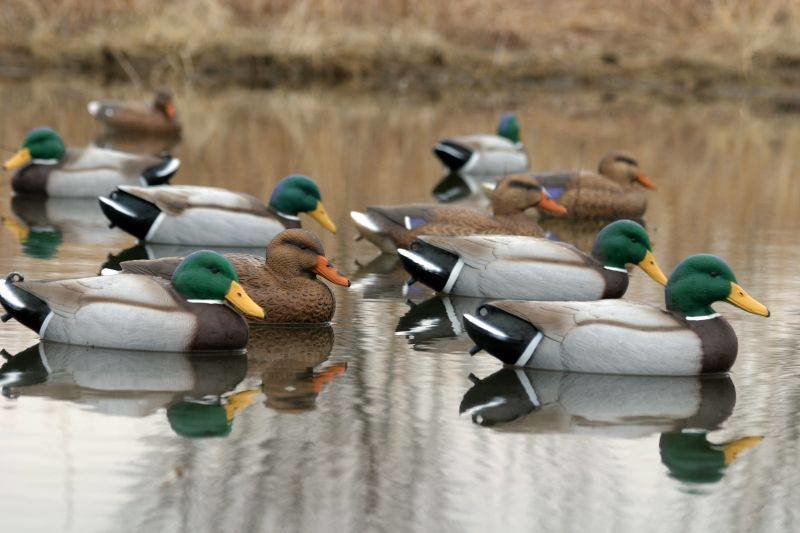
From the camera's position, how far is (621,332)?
27.1 ft

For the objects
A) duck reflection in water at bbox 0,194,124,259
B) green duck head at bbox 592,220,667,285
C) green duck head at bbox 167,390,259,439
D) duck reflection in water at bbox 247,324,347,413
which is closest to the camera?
green duck head at bbox 167,390,259,439

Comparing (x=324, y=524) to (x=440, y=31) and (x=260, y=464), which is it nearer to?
(x=260, y=464)

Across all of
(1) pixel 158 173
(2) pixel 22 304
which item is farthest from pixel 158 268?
(1) pixel 158 173

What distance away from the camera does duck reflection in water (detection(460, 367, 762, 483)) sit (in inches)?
283

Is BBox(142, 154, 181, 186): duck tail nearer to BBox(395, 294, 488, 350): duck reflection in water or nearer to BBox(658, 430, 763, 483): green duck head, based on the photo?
BBox(395, 294, 488, 350): duck reflection in water

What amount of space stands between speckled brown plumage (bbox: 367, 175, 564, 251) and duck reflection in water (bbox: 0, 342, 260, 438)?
3.43 metres

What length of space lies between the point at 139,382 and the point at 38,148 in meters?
7.49

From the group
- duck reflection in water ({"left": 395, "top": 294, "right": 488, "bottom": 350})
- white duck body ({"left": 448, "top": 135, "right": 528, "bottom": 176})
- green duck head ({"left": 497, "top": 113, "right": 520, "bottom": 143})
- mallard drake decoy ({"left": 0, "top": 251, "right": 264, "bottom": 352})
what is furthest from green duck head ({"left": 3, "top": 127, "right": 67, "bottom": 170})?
mallard drake decoy ({"left": 0, "top": 251, "right": 264, "bottom": 352})

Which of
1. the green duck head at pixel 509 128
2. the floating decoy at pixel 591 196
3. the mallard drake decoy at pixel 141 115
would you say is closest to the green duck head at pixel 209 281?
the floating decoy at pixel 591 196

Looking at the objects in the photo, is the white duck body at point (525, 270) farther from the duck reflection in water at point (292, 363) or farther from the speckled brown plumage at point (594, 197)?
the speckled brown plumage at point (594, 197)

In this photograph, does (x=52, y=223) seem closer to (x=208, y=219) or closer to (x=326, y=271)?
(x=208, y=219)

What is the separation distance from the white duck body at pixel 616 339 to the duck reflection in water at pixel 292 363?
2.92 ft

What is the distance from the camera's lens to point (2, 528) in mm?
5773

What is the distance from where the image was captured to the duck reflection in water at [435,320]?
30.8 ft
